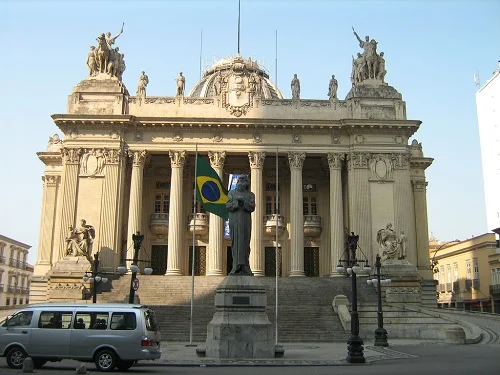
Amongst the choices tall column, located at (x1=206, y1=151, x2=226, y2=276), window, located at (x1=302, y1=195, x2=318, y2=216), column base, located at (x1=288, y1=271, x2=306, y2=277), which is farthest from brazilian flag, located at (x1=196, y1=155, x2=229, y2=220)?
window, located at (x1=302, y1=195, x2=318, y2=216)

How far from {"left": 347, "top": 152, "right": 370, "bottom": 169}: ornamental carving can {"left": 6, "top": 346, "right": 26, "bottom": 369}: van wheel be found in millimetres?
31612

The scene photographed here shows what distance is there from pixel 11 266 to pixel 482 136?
65.9m

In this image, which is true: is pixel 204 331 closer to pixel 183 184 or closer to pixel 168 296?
pixel 168 296

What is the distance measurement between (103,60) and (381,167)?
76.7ft

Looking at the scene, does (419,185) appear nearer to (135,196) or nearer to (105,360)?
(135,196)

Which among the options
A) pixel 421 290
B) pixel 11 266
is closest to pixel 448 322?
pixel 421 290

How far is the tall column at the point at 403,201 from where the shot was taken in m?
44.1

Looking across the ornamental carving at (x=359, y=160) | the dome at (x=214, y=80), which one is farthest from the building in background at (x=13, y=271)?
the ornamental carving at (x=359, y=160)

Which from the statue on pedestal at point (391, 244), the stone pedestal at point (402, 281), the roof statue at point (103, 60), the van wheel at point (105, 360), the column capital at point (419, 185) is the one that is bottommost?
the van wheel at point (105, 360)

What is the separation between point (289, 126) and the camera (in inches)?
1775

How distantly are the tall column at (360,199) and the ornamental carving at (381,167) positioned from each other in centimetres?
52

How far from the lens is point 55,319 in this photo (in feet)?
59.7

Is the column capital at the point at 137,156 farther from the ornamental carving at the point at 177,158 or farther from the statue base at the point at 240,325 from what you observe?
the statue base at the point at 240,325

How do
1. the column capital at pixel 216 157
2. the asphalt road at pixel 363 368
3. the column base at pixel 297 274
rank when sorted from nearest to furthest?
the asphalt road at pixel 363 368, the column base at pixel 297 274, the column capital at pixel 216 157
